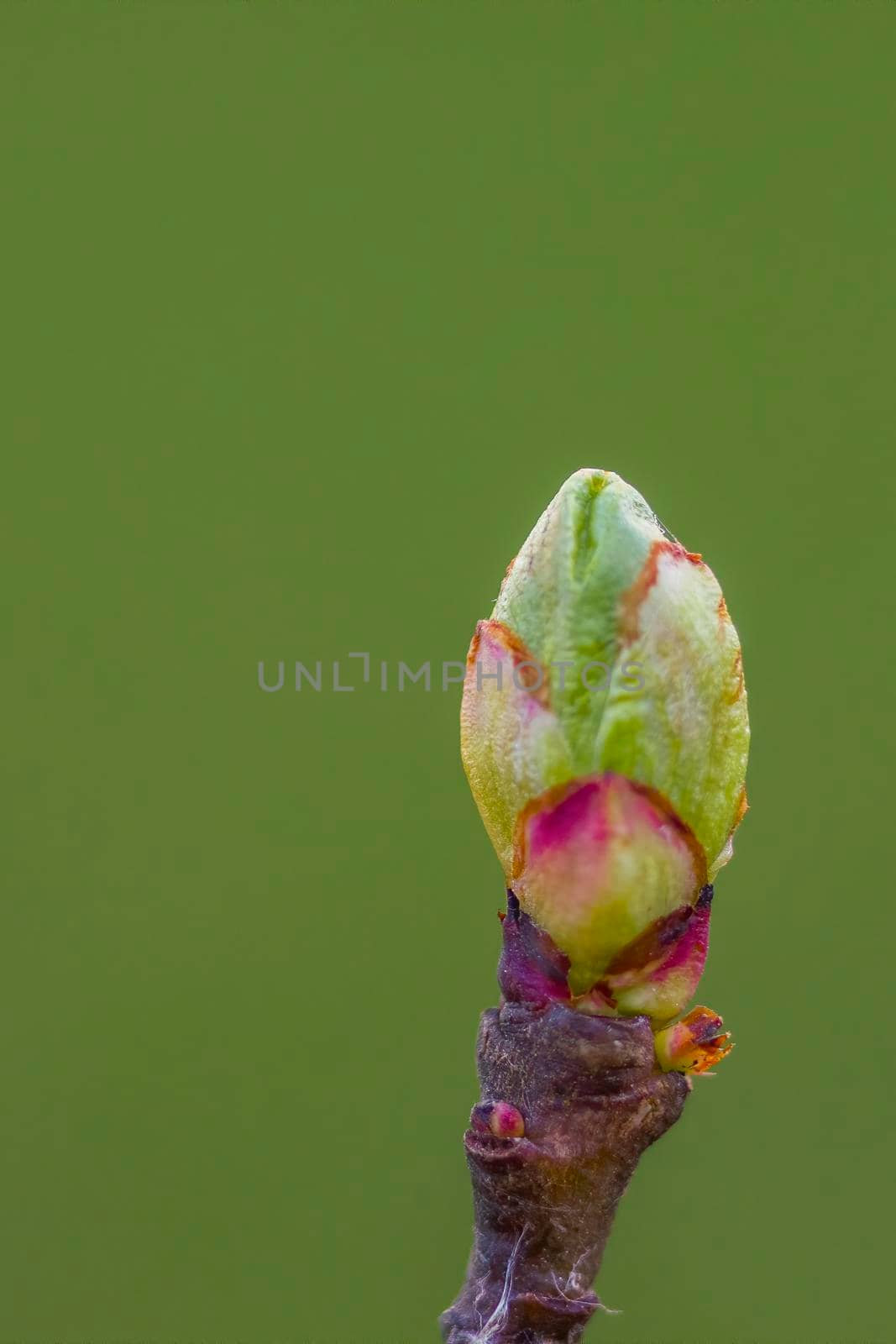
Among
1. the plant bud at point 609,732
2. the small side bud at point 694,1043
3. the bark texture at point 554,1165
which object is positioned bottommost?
the bark texture at point 554,1165

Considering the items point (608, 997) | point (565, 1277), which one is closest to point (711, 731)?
point (608, 997)

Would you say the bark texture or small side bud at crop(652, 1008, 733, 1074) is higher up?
small side bud at crop(652, 1008, 733, 1074)

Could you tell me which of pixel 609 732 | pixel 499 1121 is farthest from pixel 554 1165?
pixel 609 732

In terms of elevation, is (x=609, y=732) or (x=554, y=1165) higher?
(x=609, y=732)

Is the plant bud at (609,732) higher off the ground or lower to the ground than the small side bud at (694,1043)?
higher

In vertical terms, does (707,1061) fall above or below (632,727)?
below

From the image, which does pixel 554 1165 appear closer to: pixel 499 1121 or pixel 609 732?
pixel 499 1121

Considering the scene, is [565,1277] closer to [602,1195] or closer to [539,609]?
[602,1195]

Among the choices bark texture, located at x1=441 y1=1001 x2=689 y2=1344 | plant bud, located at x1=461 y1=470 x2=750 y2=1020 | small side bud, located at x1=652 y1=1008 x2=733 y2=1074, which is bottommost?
bark texture, located at x1=441 y1=1001 x2=689 y2=1344
